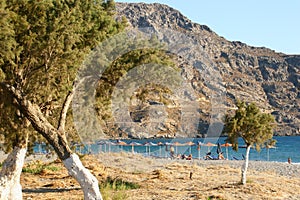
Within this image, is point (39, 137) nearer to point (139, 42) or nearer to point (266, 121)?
point (139, 42)

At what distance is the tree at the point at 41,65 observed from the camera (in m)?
10.3

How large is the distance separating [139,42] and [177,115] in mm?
84881

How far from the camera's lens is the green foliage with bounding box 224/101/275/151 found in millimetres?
18719

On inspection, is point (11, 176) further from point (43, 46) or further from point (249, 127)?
point (249, 127)

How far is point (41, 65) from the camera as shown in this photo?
1134 cm

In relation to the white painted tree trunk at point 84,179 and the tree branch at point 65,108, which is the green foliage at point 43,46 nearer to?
the tree branch at point 65,108

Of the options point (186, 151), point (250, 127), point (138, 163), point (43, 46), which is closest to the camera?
point (43, 46)

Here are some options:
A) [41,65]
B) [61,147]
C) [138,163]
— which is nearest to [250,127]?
[61,147]

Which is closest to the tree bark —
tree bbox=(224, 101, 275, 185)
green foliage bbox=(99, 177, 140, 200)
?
green foliage bbox=(99, 177, 140, 200)

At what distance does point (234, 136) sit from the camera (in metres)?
19.0

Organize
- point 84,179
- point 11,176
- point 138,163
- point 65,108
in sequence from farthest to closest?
point 138,163 < point 65,108 < point 11,176 < point 84,179

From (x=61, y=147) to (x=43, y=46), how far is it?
2.68m

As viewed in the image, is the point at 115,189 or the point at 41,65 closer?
the point at 41,65

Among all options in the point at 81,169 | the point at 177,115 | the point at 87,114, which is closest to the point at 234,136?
the point at 87,114
